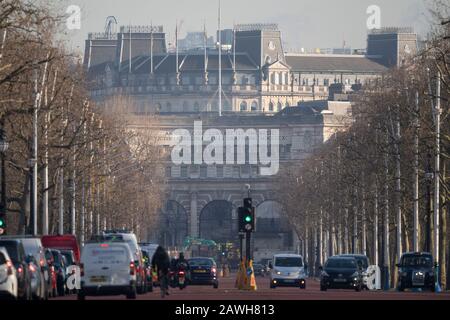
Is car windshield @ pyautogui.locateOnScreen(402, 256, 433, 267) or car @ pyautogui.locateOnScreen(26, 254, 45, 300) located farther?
car windshield @ pyautogui.locateOnScreen(402, 256, 433, 267)

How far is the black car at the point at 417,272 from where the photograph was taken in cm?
10569

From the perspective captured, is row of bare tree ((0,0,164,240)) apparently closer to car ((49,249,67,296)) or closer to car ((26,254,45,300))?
car ((49,249,67,296))

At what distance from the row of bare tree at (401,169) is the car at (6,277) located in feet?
109

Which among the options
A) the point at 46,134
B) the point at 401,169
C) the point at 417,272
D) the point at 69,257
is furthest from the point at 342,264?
the point at 401,169

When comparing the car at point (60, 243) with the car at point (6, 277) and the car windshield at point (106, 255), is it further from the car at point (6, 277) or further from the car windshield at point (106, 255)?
the car at point (6, 277)

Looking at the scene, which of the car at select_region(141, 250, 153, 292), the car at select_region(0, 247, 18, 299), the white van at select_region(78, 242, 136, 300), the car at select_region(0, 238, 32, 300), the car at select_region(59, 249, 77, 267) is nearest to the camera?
the car at select_region(0, 247, 18, 299)

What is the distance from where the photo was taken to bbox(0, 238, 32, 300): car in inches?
2783

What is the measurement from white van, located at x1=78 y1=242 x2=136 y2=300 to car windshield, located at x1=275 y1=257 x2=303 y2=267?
42.4m

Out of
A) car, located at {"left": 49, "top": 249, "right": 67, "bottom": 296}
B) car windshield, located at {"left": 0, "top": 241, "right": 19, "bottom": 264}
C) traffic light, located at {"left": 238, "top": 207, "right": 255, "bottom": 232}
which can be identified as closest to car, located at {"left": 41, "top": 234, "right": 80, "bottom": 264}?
car, located at {"left": 49, "top": 249, "right": 67, "bottom": 296}

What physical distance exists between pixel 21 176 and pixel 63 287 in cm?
3564

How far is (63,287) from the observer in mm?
92375

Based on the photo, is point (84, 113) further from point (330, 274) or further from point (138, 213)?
point (138, 213)

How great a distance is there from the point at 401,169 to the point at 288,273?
55.4ft
